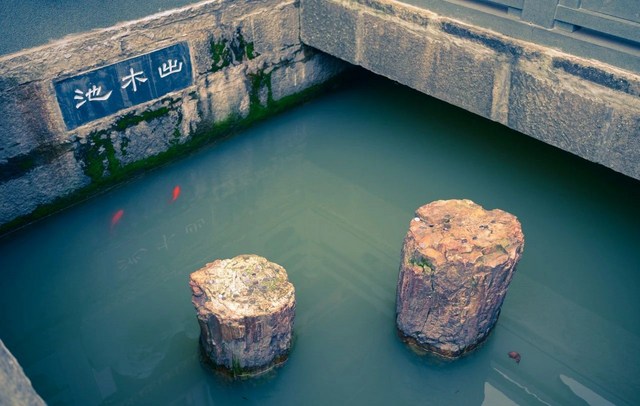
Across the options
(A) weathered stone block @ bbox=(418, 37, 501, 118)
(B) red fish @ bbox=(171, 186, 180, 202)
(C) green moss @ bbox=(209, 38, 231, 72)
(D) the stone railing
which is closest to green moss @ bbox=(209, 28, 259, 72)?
(C) green moss @ bbox=(209, 38, 231, 72)

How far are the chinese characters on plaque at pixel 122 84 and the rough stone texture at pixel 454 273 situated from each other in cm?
240

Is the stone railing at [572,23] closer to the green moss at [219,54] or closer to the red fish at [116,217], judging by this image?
the green moss at [219,54]

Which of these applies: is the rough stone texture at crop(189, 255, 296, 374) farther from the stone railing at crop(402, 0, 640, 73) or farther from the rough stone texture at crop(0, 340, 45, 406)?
the stone railing at crop(402, 0, 640, 73)

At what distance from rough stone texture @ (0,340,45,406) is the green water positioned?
128 centimetres

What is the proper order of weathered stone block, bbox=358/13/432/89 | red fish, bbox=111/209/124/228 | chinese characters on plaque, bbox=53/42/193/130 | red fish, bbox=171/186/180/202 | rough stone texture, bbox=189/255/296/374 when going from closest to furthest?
rough stone texture, bbox=189/255/296/374 → chinese characters on plaque, bbox=53/42/193/130 → weathered stone block, bbox=358/13/432/89 → red fish, bbox=111/209/124/228 → red fish, bbox=171/186/180/202

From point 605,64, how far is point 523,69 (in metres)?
0.51

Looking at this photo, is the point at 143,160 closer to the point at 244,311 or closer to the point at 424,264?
the point at 244,311

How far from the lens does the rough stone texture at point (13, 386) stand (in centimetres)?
201

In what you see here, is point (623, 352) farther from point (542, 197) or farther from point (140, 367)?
point (140, 367)

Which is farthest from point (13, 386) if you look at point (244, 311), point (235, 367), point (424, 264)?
point (424, 264)

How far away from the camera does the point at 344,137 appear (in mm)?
5562

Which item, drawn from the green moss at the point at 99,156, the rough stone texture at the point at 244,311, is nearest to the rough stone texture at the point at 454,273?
the rough stone texture at the point at 244,311

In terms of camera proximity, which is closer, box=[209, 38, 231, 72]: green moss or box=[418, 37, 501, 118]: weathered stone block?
box=[418, 37, 501, 118]: weathered stone block

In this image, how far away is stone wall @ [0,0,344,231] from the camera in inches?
163
